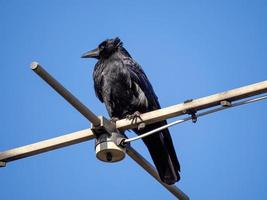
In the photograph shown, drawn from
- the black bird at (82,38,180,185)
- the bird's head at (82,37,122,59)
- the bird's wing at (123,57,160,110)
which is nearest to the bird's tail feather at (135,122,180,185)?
the black bird at (82,38,180,185)

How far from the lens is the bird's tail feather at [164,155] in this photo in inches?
242

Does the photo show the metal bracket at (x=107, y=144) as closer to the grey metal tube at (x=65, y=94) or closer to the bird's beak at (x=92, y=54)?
the grey metal tube at (x=65, y=94)

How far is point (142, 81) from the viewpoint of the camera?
302 inches

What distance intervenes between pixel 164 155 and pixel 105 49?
2.54 m

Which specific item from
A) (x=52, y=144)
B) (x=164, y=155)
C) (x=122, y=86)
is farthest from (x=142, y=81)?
(x=52, y=144)

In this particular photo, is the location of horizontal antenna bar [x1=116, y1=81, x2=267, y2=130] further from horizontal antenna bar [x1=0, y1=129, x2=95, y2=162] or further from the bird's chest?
the bird's chest

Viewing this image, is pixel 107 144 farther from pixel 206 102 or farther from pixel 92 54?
pixel 92 54

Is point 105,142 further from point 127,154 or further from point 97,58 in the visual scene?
point 97,58

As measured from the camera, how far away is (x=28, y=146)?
4.65m

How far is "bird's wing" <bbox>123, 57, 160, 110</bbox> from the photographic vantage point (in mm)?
7523

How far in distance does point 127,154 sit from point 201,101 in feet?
2.91

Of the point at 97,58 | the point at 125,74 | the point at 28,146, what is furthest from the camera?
the point at 97,58

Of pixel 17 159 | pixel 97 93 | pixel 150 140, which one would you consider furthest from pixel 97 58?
pixel 17 159

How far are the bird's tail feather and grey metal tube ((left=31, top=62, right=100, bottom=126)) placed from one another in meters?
1.78
